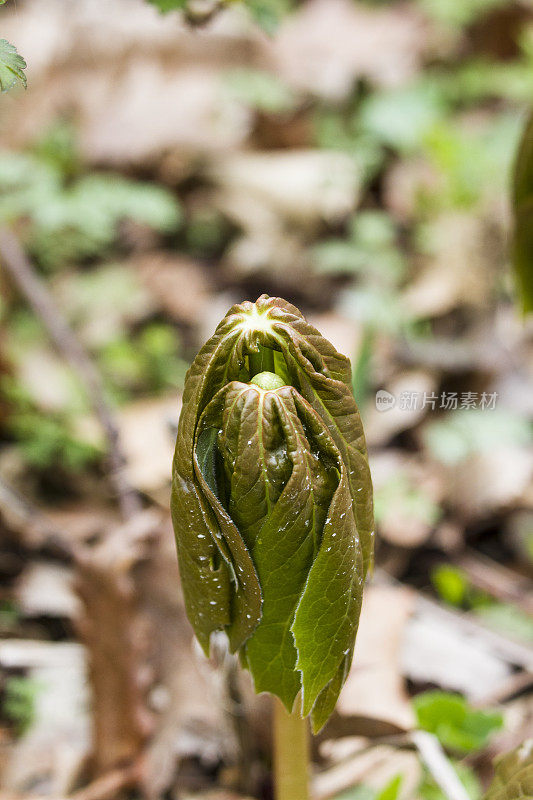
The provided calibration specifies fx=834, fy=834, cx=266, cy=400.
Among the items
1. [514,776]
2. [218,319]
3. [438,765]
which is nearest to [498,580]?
[438,765]

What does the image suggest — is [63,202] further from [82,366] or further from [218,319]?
[82,366]

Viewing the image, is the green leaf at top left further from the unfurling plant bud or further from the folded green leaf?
the folded green leaf

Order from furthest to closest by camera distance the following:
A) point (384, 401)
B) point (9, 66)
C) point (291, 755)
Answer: point (384, 401) → point (291, 755) → point (9, 66)

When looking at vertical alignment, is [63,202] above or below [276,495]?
above

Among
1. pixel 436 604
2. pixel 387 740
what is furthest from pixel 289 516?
pixel 436 604

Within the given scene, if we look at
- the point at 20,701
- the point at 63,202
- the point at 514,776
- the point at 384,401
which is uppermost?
the point at 63,202

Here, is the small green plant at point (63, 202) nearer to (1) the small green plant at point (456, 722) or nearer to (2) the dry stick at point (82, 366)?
(2) the dry stick at point (82, 366)

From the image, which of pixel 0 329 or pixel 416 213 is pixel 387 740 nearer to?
pixel 0 329
